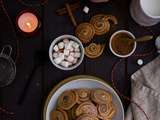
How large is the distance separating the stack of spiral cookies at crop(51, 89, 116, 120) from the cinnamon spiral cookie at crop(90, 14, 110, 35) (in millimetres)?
127

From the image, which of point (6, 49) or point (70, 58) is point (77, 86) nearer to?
point (70, 58)

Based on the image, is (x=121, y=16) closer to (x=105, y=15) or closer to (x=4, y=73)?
(x=105, y=15)

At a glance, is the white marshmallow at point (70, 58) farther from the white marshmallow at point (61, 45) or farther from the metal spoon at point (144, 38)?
the metal spoon at point (144, 38)

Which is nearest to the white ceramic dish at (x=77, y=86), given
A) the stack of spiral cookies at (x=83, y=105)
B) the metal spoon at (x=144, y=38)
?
the stack of spiral cookies at (x=83, y=105)

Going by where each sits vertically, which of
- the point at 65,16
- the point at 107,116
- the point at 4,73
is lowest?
the point at 107,116

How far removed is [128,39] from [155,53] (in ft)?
0.23

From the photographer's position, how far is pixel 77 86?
1002mm

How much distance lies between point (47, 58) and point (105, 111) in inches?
6.5

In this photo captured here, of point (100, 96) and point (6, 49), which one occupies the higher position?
point (6, 49)

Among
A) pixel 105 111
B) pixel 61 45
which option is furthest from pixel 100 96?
pixel 61 45

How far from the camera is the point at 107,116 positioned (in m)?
0.98

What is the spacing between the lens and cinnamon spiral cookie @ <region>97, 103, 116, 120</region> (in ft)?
3.19

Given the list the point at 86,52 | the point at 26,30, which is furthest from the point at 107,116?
the point at 26,30

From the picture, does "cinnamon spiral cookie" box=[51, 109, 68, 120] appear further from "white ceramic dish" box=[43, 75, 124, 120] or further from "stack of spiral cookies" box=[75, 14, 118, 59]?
"stack of spiral cookies" box=[75, 14, 118, 59]
